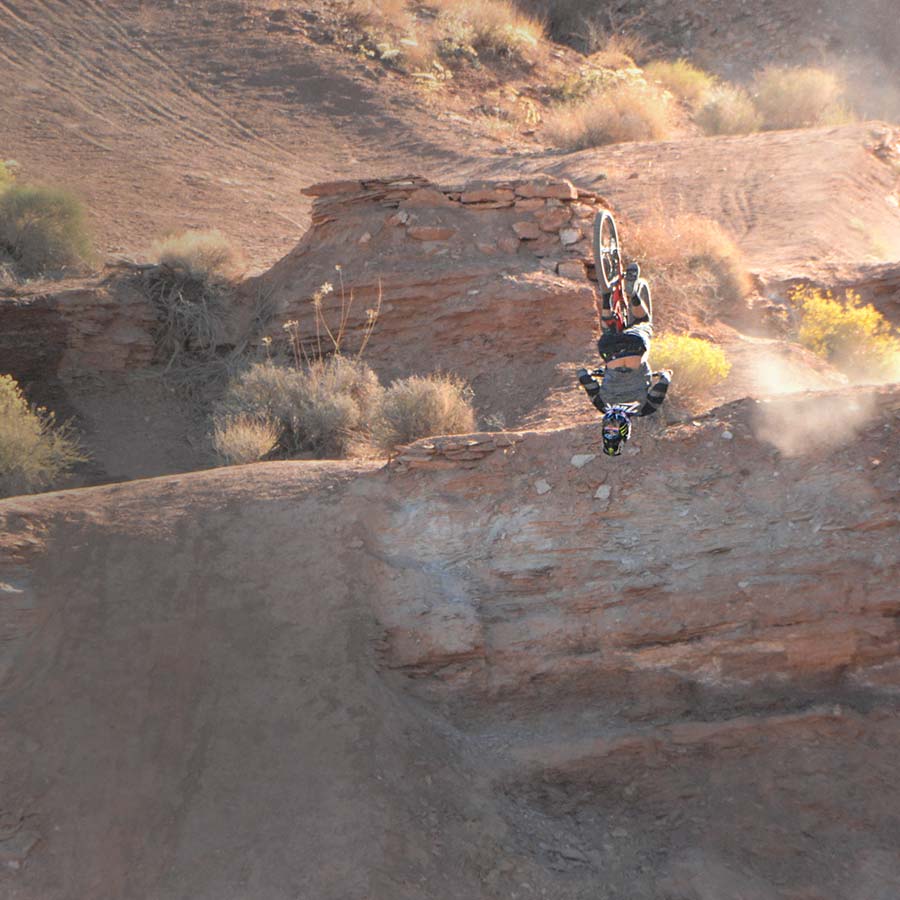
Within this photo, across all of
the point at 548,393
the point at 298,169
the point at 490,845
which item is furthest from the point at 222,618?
the point at 298,169

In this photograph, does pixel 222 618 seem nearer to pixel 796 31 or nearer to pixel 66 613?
pixel 66 613

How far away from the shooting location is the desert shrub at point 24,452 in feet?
32.9

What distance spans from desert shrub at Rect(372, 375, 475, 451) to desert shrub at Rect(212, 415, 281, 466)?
1.12 metres

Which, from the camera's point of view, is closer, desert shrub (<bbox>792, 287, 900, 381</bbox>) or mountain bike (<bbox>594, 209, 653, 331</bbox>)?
mountain bike (<bbox>594, 209, 653, 331</bbox>)

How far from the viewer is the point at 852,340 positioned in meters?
11.7

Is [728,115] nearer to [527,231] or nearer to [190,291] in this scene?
[527,231]

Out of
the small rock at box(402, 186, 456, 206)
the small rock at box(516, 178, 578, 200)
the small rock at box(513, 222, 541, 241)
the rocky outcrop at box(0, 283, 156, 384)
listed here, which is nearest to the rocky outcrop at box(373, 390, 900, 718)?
the small rock at box(513, 222, 541, 241)

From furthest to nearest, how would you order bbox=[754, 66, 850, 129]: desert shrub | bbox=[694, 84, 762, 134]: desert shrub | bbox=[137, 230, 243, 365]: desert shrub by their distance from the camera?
1. bbox=[754, 66, 850, 129]: desert shrub
2. bbox=[694, 84, 762, 134]: desert shrub
3. bbox=[137, 230, 243, 365]: desert shrub

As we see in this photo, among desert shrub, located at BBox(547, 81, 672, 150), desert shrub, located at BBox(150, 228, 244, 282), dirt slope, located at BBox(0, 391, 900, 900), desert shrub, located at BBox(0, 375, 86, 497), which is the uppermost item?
desert shrub, located at BBox(547, 81, 672, 150)

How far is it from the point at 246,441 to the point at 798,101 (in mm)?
16441

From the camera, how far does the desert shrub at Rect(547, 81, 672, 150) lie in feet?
64.4

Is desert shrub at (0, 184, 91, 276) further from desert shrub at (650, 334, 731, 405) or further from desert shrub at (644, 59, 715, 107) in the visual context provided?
desert shrub at (644, 59, 715, 107)

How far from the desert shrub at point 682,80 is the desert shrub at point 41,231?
14137 millimetres

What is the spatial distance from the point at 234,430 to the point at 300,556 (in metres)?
3.18
